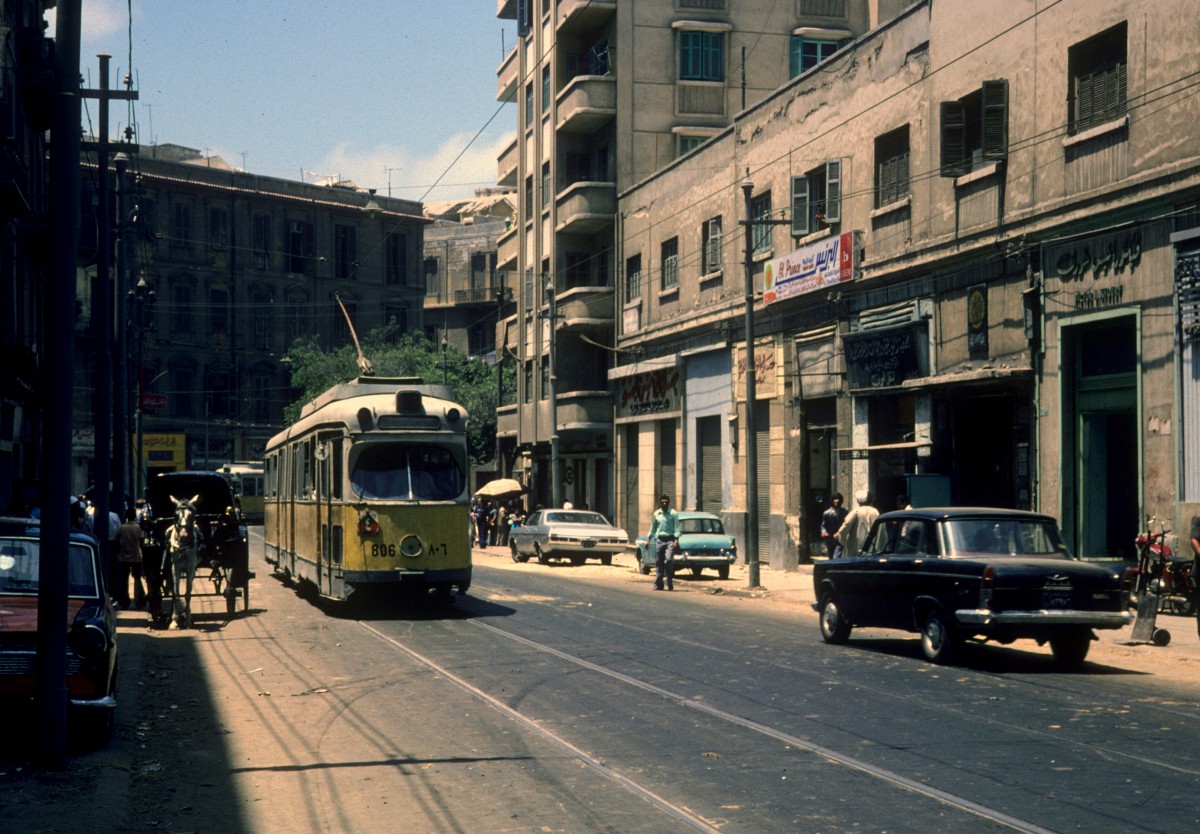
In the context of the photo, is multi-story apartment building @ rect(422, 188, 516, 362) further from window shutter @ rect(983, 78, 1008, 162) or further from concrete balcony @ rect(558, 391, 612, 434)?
window shutter @ rect(983, 78, 1008, 162)

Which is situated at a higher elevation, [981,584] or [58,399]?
[58,399]

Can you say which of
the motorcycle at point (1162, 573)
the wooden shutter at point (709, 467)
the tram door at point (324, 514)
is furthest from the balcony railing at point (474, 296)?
the motorcycle at point (1162, 573)

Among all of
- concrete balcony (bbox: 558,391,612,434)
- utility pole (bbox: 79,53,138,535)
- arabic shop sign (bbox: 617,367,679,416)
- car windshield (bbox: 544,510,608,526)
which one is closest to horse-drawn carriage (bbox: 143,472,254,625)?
utility pole (bbox: 79,53,138,535)

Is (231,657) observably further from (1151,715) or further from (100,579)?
(1151,715)

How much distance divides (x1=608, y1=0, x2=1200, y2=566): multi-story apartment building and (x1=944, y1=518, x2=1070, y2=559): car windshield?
534cm

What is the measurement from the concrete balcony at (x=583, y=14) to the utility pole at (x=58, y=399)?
39.7 metres

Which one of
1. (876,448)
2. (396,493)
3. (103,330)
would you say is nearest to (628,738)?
(396,493)

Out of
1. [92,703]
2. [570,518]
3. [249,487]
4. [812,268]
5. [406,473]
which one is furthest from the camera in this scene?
[249,487]

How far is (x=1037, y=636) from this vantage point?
15.2 m

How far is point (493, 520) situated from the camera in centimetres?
5644

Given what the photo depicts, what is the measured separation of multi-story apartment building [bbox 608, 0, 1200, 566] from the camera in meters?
21.2

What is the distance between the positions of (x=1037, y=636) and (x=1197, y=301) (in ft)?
24.0

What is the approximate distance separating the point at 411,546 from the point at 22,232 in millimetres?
14833

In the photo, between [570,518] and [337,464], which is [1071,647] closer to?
[337,464]
